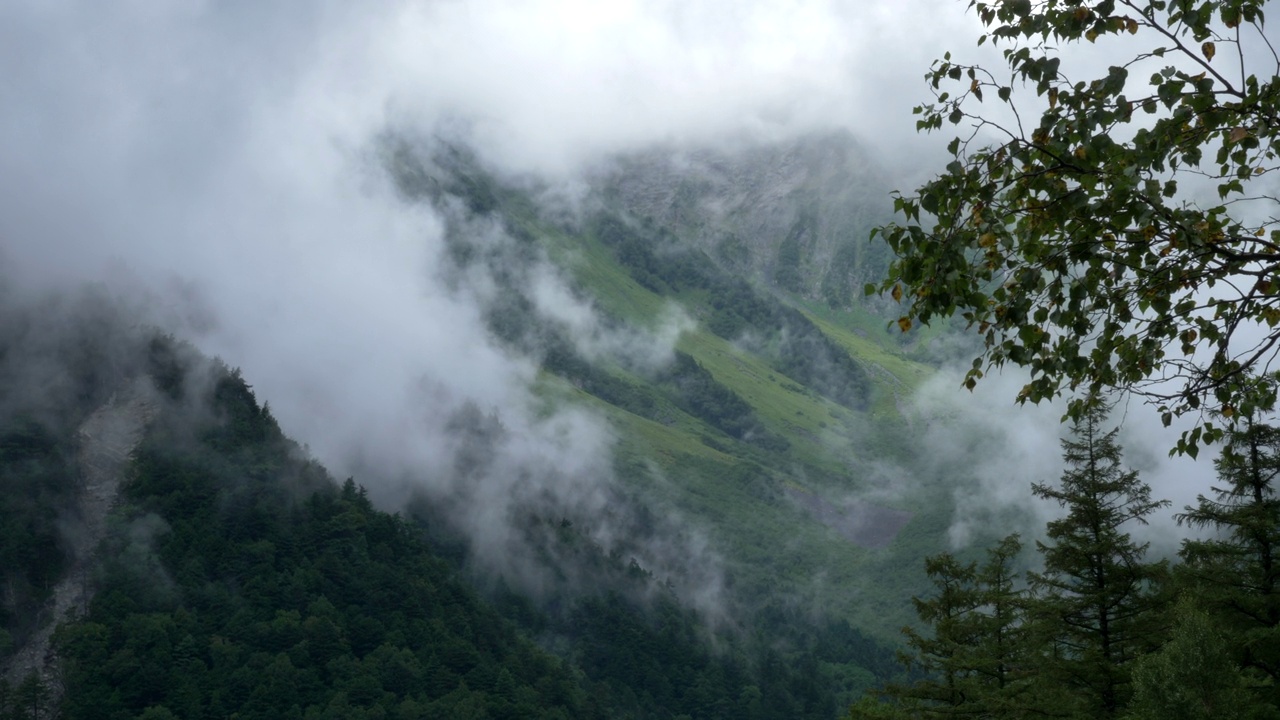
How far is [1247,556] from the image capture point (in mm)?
32906

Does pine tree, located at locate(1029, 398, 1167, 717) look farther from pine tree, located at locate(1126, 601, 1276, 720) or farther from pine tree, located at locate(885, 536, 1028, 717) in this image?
pine tree, located at locate(1126, 601, 1276, 720)

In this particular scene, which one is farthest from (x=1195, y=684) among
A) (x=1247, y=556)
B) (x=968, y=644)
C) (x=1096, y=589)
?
(x=968, y=644)

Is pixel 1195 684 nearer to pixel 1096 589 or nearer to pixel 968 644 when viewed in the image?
pixel 1096 589

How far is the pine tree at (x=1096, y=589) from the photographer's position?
32.7 metres

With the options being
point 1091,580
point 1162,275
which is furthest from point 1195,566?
point 1162,275

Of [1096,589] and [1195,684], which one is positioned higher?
[1096,589]

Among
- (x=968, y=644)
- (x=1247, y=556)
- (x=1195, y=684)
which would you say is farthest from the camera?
(x=968, y=644)

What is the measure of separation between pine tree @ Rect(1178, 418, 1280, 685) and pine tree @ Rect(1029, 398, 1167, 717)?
1567 millimetres

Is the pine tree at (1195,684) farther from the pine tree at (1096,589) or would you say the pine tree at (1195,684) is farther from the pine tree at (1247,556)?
the pine tree at (1096,589)

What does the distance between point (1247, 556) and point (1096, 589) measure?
176 inches

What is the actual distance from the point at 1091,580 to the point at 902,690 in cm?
789

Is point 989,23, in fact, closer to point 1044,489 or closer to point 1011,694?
point 1011,694

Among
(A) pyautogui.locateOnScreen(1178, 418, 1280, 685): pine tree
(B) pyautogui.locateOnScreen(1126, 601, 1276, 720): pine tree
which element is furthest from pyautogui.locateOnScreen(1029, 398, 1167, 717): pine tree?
(B) pyautogui.locateOnScreen(1126, 601, 1276, 720): pine tree

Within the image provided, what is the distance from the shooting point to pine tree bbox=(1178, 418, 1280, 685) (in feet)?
98.6
